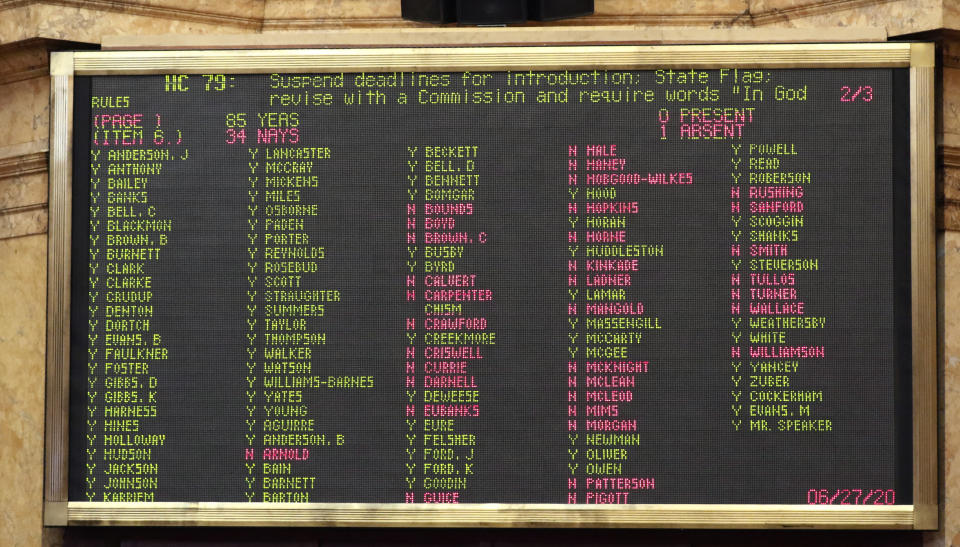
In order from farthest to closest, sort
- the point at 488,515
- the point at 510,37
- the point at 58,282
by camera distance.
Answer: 1. the point at 510,37
2. the point at 58,282
3. the point at 488,515

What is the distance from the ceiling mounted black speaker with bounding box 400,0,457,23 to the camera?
6785mm

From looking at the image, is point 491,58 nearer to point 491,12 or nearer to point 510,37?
point 510,37

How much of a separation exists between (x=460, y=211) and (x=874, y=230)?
198 centimetres

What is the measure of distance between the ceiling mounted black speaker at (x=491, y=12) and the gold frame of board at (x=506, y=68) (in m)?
0.43

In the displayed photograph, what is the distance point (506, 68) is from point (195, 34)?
171 centimetres

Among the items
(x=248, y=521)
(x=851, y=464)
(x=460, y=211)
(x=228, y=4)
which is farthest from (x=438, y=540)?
(x=228, y=4)

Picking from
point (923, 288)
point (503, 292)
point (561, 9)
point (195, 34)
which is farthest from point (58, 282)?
point (923, 288)

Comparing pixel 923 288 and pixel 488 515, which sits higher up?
pixel 923 288

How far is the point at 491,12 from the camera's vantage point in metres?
6.74

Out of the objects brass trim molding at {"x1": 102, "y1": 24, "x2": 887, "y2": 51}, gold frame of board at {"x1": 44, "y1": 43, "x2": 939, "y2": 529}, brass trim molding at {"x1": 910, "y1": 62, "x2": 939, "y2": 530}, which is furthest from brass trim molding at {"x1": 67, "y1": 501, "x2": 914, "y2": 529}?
brass trim molding at {"x1": 102, "y1": 24, "x2": 887, "y2": 51}

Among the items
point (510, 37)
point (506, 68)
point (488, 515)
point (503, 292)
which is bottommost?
point (488, 515)

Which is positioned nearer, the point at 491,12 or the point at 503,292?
the point at 503,292

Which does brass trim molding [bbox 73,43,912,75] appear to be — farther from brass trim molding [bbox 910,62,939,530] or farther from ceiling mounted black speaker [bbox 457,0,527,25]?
ceiling mounted black speaker [bbox 457,0,527,25]

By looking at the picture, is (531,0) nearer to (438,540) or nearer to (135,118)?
(135,118)
